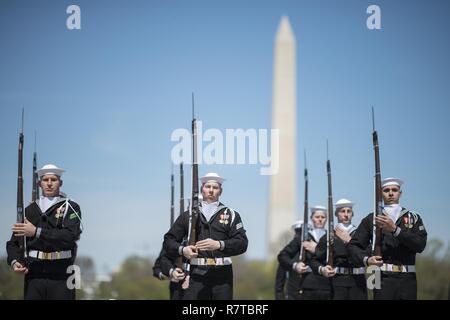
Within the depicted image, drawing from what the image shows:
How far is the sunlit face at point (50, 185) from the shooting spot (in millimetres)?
11891

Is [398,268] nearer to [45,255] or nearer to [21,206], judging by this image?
[45,255]

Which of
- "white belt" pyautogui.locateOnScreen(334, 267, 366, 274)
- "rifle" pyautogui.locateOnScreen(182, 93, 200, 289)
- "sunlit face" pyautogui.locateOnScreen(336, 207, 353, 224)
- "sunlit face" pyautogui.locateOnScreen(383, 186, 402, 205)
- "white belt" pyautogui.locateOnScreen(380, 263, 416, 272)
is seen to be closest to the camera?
"rifle" pyautogui.locateOnScreen(182, 93, 200, 289)

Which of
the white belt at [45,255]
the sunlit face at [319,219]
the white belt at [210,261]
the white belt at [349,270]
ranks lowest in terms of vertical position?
the white belt at [349,270]

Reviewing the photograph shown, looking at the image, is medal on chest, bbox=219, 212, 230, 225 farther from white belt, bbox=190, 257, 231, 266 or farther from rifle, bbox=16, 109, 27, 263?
rifle, bbox=16, 109, 27, 263

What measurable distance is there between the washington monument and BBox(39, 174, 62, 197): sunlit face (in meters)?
21.8

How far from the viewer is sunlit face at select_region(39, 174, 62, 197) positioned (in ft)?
39.0

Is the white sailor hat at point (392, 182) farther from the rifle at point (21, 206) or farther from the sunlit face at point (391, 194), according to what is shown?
the rifle at point (21, 206)

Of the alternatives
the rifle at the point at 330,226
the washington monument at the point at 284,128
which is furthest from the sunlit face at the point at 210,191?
the washington monument at the point at 284,128

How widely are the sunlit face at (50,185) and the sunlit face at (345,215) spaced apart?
217 inches

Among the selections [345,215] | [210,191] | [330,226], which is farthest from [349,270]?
[210,191]

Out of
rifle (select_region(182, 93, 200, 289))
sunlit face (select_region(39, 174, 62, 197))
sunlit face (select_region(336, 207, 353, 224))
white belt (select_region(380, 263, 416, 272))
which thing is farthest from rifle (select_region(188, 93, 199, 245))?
sunlit face (select_region(336, 207, 353, 224))

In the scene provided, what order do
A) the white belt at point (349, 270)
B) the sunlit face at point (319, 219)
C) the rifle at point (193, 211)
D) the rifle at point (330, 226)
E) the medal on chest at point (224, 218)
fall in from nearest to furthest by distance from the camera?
1. the rifle at point (193, 211)
2. the medal on chest at point (224, 218)
3. the white belt at point (349, 270)
4. the rifle at point (330, 226)
5. the sunlit face at point (319, 219)

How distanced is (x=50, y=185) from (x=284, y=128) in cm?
2258

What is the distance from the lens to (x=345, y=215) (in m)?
15.2
